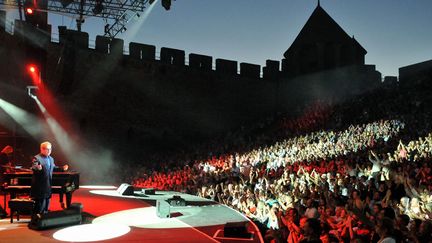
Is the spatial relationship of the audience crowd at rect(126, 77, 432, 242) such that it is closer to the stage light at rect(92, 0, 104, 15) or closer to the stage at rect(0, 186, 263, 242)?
the stage at rect(0, 186, 263, 242)

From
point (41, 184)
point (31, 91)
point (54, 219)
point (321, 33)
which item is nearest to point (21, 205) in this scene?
point (41, 184)

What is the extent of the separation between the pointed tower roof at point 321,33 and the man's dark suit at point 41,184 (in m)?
27.5

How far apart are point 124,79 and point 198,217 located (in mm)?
18746

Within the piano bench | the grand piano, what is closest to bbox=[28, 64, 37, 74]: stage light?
the grand piano

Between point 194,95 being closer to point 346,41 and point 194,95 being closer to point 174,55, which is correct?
point 174,55

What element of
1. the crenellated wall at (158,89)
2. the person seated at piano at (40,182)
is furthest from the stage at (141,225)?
the crenellated wall at (158,89)

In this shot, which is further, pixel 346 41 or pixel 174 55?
pixel 346 41

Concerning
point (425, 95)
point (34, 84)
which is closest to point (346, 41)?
point (425, 95)

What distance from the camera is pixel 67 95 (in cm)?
2289

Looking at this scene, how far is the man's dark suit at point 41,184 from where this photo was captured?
6570mm

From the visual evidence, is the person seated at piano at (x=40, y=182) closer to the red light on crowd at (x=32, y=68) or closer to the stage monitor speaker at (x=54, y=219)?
the stage monitor speaker at (x=54, y=219)

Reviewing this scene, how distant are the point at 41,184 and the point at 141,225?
171cm

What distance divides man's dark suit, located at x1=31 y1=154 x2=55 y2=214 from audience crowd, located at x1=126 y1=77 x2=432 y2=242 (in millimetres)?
3532

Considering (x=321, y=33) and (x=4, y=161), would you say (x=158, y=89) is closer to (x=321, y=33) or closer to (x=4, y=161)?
(x=321, y=33)
